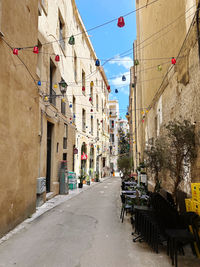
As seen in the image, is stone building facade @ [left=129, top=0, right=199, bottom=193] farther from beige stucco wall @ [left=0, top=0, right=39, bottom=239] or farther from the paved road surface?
beige stucco wall @ [left=0, top=0, right=39, bottom=239]

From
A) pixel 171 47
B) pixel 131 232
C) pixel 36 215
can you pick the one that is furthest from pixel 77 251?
pixel 171 47

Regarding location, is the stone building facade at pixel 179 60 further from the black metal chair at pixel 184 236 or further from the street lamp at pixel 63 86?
the street lamp at pixel 63 86

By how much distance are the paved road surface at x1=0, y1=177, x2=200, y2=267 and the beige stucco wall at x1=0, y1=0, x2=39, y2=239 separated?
2.31 feet

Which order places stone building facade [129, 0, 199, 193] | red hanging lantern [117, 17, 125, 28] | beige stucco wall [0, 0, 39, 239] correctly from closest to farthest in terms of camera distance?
beige stucco wall [0, 0, 39, 239], stone building facade [129, 0, 199, 193], red hanging lantern [117, 17, 125, 28]

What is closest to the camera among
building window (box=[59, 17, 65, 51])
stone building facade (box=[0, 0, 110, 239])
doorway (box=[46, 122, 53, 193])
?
stone building facade (box=[0, 0, 110, 239])

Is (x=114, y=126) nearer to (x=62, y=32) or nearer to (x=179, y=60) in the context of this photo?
(x=62, y=32)

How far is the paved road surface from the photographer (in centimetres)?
382

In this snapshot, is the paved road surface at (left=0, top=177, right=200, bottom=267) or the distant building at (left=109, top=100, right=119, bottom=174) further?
the distant building at (left=109, top=100, right=119, bottom=174)

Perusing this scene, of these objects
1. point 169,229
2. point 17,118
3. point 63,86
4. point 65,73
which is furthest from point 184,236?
point 65,73

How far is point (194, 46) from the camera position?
5.44 metres

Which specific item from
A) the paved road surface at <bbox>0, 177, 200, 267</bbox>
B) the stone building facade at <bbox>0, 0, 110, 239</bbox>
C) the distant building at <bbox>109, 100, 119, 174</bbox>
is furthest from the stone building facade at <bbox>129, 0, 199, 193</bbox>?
the distant building at <bbox>109, 100, 119, 174</bbox>

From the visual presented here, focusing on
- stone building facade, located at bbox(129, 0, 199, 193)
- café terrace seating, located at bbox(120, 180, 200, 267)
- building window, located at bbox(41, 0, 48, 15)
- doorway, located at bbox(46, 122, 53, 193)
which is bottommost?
café terrace seating, located at bbox(120, 180, 200, 267)

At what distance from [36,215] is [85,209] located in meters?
1.92

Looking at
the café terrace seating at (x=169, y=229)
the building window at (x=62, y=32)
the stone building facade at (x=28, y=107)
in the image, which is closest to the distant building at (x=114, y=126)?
the building window at (x=62, y=32)
